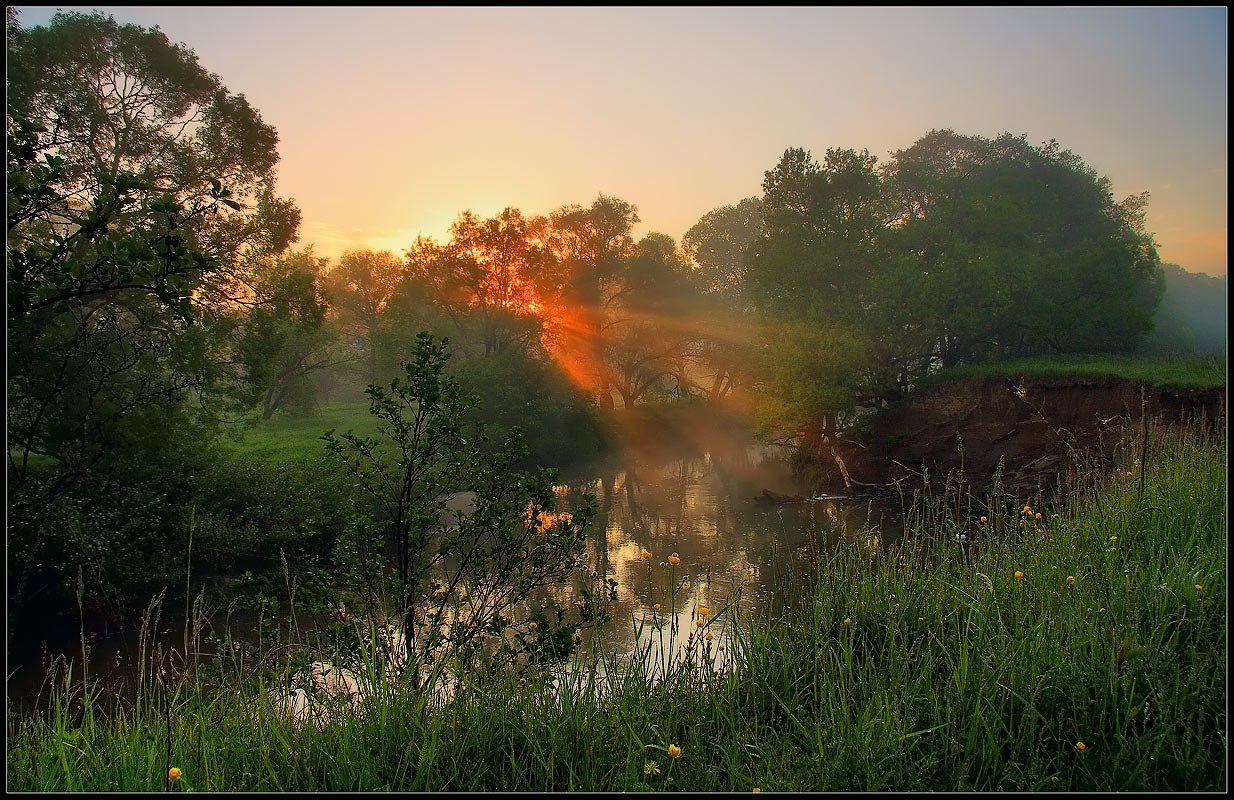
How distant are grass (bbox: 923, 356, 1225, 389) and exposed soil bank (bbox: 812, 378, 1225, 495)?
0.19 metres

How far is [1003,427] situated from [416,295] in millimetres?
25428

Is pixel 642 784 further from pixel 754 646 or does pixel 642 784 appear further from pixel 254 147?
pixel 254 147

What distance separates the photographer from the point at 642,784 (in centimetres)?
313

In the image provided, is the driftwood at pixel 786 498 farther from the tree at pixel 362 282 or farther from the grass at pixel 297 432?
the tree at pixel 362 282

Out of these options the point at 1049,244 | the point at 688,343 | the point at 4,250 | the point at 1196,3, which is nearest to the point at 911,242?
the point at 1049,244

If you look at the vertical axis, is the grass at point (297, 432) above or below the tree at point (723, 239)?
below

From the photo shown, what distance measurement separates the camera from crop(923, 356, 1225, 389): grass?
14453 millimetres

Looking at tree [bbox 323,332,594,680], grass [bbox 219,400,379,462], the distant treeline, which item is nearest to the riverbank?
the distant treeline

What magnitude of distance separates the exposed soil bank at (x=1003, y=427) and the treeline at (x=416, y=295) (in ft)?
4.63

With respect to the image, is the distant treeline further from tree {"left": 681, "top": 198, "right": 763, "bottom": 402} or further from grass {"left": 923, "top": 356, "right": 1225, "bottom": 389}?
tree {"left": 681, "top": 198, "right": 763, "bottom": 402}

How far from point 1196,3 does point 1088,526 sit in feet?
14.0

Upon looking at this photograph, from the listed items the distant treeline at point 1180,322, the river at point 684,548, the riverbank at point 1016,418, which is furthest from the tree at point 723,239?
the riverbank at point 1016,418

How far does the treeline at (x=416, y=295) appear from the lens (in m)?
6.24

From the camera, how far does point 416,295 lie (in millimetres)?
33094
